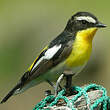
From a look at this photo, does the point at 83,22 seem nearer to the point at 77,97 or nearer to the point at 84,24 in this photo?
the point at 84,24

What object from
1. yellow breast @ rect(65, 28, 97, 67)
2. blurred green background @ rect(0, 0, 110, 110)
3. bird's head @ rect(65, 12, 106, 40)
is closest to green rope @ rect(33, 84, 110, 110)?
yellow breast @ rect(65, 28, 97, 67)

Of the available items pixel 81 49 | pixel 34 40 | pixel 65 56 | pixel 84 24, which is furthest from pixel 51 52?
pixel 34 40

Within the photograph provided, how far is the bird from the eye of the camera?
551cm

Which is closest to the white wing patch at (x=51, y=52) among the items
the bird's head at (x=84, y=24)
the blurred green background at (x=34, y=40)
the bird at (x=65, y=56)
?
the bird at (x=65, y=56)

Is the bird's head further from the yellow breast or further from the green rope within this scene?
the green rope

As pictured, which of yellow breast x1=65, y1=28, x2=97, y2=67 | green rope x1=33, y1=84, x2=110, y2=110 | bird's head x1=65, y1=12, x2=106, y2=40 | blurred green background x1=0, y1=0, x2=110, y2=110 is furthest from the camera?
blurred green background x1=0, y1=0, x2=110, y2=110

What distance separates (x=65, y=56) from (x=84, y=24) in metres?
0.62

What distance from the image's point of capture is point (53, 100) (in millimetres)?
4391

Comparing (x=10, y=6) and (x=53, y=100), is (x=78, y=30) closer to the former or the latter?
(x=53, y=100)

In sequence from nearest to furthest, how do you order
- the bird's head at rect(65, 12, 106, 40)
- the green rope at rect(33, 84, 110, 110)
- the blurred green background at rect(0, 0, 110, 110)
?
the green rope at rect(33, 84, 110, 110), the bird's head at rect(65, 12, 106, 40), the blurred green background at rect(0, 0, 110, 110)

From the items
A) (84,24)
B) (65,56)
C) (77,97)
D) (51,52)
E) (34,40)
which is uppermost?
(34,40)

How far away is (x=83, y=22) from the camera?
228 inches

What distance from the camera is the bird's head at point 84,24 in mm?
5664

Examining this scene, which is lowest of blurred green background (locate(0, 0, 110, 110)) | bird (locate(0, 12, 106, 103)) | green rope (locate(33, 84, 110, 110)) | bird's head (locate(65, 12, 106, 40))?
green rope (locate(33, 84, 110, 110))
